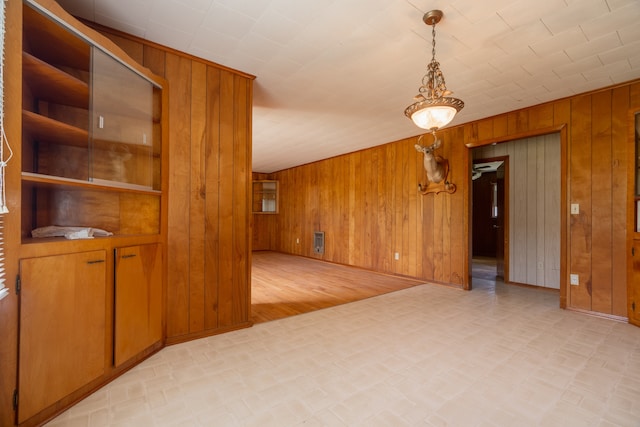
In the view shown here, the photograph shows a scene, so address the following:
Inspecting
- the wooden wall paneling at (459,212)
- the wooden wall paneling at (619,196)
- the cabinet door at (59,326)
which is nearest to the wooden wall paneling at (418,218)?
the wooden wall paneling at (459,212)

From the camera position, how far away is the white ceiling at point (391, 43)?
1893 mm

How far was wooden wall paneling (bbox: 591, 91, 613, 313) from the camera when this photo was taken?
3.04m

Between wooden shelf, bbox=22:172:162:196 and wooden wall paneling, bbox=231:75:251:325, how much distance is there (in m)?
0.73

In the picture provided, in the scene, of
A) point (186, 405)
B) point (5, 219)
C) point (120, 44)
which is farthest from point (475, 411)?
point (120, 44)

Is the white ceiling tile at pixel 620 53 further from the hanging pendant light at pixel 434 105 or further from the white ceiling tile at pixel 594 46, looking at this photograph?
the hanging pendant light at pixel 434 105

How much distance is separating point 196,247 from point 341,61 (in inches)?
83.4

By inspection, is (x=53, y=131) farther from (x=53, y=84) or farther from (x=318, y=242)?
(x=318, y=242)

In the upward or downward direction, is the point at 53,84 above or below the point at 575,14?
below

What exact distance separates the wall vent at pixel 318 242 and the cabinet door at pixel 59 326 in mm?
5454

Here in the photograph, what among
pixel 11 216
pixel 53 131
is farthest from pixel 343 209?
pixel 11 216

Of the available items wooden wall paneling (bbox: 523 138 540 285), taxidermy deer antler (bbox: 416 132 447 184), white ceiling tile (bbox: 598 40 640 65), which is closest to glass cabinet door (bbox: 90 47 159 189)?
taxidermy deer antler (bbox: 416 132 447 184)

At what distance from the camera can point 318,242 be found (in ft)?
23.4

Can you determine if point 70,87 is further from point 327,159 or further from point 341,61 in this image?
point 327,159

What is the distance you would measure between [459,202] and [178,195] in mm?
3858
